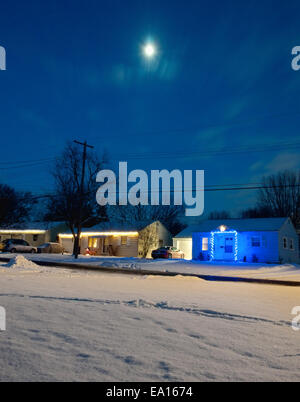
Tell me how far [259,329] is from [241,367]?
1930 millimetres

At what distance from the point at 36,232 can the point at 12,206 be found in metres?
7.07

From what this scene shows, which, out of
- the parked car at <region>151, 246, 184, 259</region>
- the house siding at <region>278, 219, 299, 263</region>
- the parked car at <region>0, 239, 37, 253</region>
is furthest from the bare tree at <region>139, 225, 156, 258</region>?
the house siding at <region>278, 219, 299, 263</region>

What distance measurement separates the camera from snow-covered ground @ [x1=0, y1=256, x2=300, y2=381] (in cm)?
331

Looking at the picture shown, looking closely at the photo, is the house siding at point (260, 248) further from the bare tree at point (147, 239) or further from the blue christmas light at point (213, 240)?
the bare tree at point (147, 239)

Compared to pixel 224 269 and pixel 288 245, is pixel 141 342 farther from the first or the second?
pixel 288 245

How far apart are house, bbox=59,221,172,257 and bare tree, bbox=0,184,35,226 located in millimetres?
16550

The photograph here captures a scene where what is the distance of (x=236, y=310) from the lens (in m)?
6.92

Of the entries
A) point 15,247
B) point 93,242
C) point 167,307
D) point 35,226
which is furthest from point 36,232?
point 167,307

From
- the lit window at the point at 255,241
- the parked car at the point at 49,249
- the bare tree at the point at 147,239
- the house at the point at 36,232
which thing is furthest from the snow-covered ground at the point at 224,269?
the house at the point at 36,232

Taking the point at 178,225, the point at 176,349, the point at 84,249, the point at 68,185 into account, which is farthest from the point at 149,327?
the point at 178,225

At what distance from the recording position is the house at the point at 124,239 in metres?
43.0

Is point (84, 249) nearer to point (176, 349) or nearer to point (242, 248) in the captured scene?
point (242, 248)

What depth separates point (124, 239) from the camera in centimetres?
Result: 4403

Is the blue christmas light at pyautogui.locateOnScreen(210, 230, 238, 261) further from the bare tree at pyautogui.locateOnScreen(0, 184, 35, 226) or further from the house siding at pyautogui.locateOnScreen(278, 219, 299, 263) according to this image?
the bare tree at pyautogui.locateOnScreen(0, 184, 35, 226)
